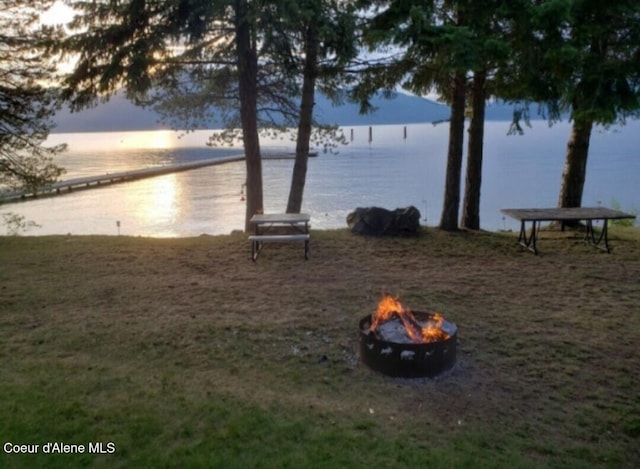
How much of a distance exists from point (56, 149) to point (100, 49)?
8.71ft

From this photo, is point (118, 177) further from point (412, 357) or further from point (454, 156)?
point (412, 357)

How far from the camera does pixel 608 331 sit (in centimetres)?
475

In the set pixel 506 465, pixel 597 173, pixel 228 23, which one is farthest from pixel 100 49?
pixel 597 173

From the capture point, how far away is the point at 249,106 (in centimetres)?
973

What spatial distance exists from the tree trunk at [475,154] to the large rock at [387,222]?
1402 millimetres

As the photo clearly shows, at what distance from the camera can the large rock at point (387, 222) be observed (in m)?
9.14

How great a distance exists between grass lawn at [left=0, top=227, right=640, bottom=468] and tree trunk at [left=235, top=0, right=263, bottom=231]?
311 centimetres

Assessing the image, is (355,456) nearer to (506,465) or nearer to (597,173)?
(506,465)

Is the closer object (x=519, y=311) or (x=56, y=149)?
(x=519, y=311)

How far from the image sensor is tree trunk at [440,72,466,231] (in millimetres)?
9172

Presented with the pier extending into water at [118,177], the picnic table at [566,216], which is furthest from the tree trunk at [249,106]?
the pier extending into water at [118,177]

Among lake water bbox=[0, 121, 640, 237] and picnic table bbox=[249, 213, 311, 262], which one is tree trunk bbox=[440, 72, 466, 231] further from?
lake water bbox=[0, 121, 640, 237]

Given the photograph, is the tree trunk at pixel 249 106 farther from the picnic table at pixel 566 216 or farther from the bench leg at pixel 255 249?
the picnic table at pixel 566 216

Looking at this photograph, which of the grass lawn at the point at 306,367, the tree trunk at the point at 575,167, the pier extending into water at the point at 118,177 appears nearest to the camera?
the grass lawn at the point at 306,367
